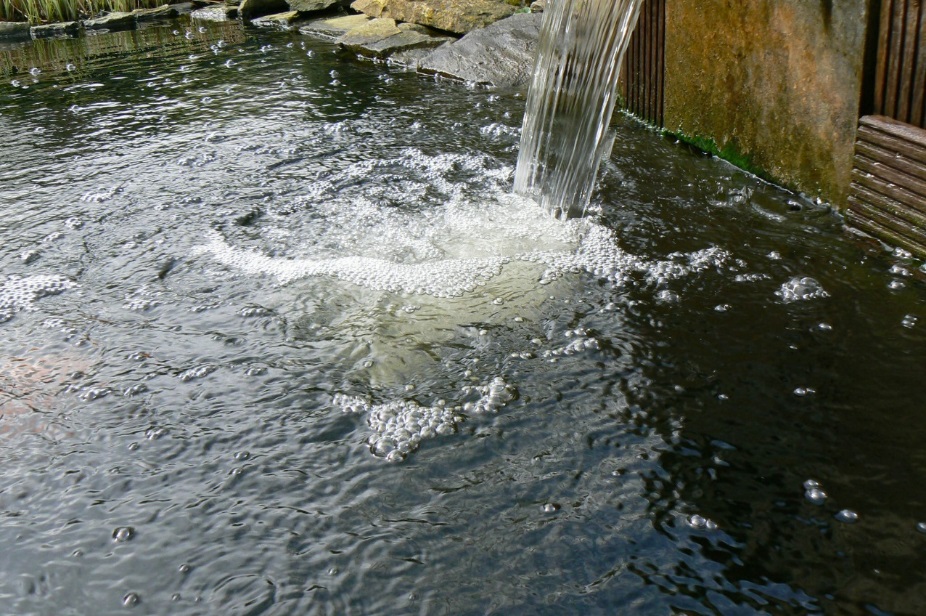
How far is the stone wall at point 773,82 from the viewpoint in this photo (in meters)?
4.20

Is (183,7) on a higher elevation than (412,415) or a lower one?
higher

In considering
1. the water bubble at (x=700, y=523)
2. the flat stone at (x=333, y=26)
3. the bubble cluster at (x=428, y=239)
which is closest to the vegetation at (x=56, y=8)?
the flat stone at (x=333, y=26)

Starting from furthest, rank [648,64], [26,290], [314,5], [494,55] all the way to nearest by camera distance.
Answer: [314,5] → [494,55] → [648,64] → [26,290]

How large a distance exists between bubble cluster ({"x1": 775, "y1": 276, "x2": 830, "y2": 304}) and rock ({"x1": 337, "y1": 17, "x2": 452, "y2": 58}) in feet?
21.6

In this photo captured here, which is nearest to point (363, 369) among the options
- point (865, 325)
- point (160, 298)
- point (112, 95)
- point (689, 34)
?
point (160, 298)

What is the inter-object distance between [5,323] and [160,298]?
0.76 metres

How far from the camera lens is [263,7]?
13.0 metres

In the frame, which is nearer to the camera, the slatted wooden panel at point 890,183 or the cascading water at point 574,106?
the slatted wooden panel at point 890,183

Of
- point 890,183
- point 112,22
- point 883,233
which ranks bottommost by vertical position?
point 883,233

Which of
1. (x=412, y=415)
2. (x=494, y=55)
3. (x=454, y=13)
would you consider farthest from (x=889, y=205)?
(x=454, y=13)

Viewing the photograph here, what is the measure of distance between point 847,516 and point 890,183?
86.8 inches

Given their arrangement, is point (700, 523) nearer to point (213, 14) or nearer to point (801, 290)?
point (801, 290)

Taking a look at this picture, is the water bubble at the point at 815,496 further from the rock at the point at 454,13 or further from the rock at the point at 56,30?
the rock at the point at 56,30

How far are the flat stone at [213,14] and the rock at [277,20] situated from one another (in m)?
0.97
